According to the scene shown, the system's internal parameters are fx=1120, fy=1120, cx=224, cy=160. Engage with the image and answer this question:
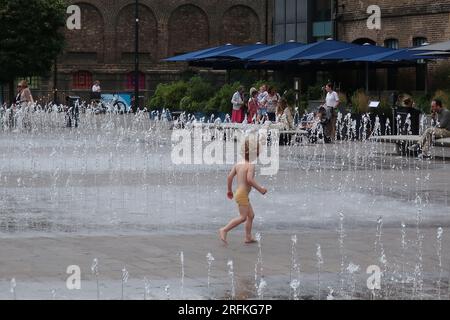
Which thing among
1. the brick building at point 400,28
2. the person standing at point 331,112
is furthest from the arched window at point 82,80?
the person standing at point 331,112

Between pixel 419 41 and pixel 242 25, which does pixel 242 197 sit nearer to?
pixel 419 41

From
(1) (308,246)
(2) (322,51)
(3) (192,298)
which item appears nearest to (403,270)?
(1) (308,246)

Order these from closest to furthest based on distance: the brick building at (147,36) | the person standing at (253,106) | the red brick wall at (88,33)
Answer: the person standing at (253,106) < the red brick wall at (88,33) < the brick building at (147,36)

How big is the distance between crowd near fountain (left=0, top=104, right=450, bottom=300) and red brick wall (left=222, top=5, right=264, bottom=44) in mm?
37734

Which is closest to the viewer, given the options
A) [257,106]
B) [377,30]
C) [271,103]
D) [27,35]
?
[271,103]

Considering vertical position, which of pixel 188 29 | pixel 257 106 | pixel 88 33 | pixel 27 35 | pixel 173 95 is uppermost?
pixel 188 29

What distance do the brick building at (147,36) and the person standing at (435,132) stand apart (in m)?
39.2

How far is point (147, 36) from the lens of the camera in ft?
212

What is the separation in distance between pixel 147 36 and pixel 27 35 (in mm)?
17458

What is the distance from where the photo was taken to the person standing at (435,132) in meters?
23.8

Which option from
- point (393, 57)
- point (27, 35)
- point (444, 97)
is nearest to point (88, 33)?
point (27, 35)

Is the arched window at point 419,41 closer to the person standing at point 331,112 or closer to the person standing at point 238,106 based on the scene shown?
the person standing at point 238,106

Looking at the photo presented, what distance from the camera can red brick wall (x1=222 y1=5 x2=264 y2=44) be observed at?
217ft

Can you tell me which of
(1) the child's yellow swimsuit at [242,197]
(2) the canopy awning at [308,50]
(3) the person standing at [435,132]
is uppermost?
(2) the canopy awning at [308,50]
